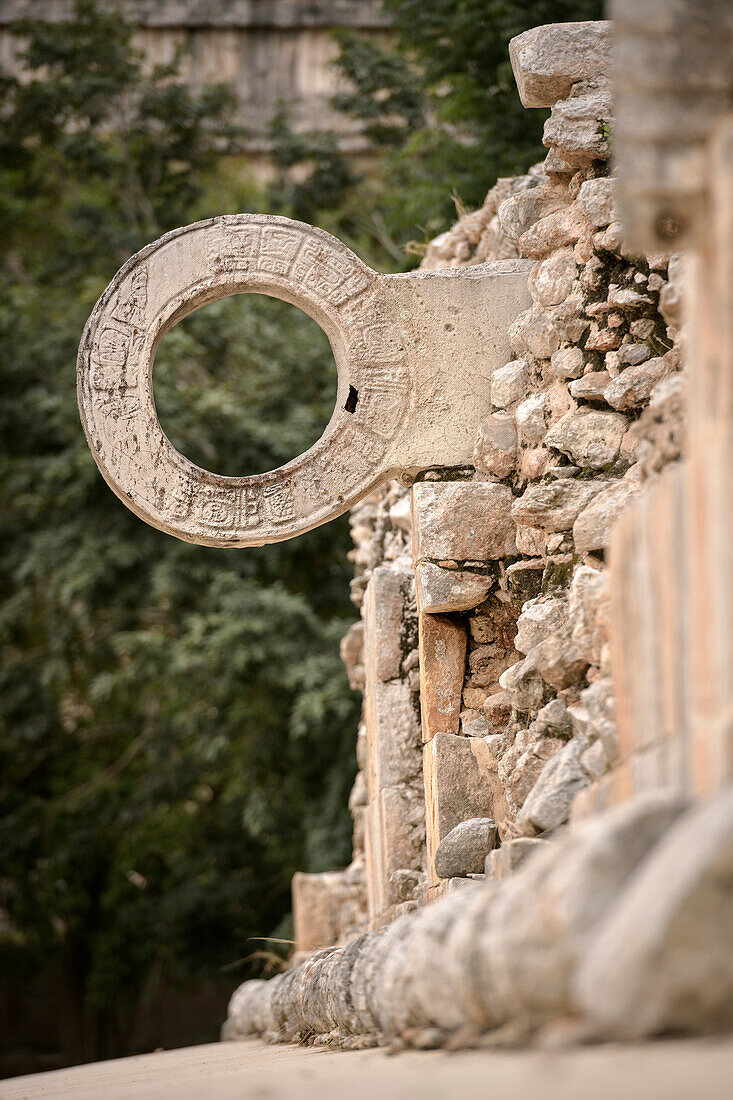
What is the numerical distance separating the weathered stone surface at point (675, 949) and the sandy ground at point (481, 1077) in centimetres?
5

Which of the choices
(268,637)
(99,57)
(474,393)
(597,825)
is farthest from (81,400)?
(99,57)

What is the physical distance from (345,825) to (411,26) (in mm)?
6112

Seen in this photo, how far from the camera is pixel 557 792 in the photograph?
3410mm

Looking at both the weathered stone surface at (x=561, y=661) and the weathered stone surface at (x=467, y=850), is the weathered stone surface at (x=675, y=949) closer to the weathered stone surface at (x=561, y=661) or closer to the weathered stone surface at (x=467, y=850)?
the weathered stone surface at (x=561, y=661)

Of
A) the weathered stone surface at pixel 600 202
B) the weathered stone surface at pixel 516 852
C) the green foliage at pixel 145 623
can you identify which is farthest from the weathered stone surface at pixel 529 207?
the green foliage at pixel 145 623

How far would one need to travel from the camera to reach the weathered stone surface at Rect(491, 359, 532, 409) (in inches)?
188

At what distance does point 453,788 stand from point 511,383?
4.95 feet

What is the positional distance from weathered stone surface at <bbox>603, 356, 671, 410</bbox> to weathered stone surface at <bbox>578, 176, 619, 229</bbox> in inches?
22.1

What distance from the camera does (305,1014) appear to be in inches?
184

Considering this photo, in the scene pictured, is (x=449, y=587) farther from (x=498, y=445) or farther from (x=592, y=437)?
(x=592, y=437)

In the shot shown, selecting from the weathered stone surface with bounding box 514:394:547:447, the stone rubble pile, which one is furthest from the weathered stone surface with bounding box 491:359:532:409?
the weathered stone surface with bounding box 514:394:547:447

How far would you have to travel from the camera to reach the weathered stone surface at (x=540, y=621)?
4.07m

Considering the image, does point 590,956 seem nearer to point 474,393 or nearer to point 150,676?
point 474,393

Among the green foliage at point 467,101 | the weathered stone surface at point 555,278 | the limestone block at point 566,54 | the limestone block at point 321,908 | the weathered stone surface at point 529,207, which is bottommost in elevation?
the limestone block at point 321,908
